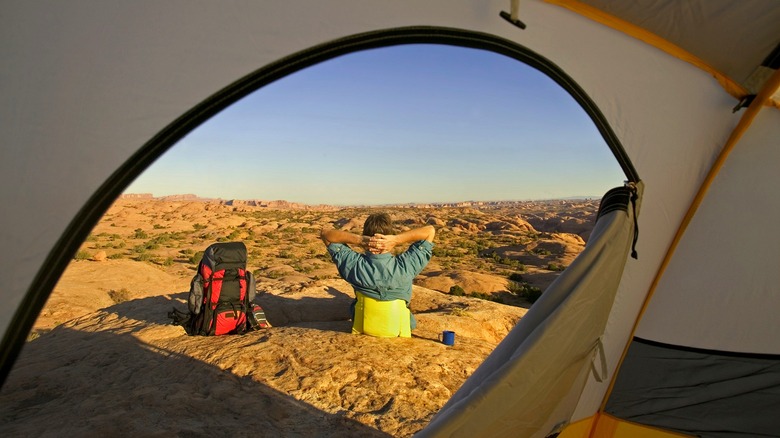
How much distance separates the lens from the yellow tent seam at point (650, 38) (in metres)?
1.82

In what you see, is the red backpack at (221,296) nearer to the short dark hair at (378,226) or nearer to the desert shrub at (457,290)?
the short dark hair at (378,226)

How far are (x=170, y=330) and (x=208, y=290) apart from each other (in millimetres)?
792

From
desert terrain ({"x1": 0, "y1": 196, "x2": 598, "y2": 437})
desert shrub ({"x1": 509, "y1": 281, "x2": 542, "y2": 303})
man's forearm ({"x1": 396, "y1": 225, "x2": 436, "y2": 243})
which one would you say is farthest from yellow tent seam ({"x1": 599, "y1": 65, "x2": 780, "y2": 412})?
desert shrub ({"x1": 509, "y1": 281, "x2": 542, "y2": 303})

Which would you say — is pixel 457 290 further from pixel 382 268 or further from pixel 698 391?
pixel 698 391

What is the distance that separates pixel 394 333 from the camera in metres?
4.91

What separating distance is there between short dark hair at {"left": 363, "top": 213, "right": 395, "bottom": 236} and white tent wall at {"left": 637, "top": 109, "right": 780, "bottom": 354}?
8.67 ft

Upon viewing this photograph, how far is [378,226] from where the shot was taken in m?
4.76

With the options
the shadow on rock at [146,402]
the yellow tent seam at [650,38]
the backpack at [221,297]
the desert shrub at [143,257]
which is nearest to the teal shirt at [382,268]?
the shadow on rock at [146,402]

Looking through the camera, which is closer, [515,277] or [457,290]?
[457,290]

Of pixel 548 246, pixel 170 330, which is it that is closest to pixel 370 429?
pixel 170 330

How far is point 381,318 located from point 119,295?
27.8ft

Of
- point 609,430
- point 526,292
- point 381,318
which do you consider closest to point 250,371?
point 381,318

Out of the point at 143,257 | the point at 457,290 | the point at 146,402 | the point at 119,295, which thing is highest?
the point at 146,402

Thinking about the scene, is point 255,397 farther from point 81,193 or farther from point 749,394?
point 749,394
